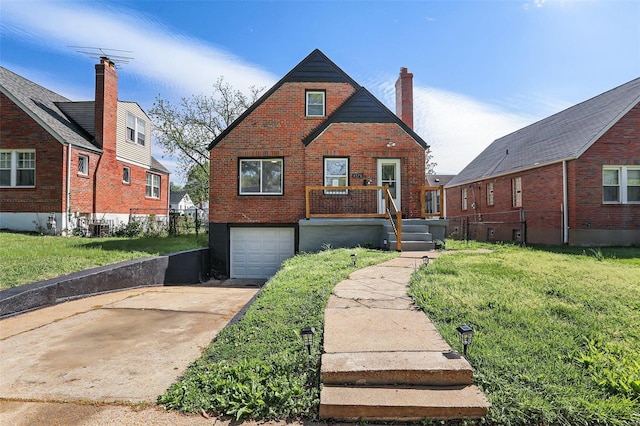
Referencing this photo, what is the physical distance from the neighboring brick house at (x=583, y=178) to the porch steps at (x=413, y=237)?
21.2ft

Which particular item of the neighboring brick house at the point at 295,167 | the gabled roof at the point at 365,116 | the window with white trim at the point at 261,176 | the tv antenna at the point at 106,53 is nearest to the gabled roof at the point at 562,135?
the gabled roof at the point at 365,116

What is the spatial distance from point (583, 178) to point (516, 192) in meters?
3.89

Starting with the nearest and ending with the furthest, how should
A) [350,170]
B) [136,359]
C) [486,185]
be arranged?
[136,359] → [350,170] → [486,185]

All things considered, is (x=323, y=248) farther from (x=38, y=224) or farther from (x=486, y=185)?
(x=486, y=185)

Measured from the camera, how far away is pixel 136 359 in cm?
333

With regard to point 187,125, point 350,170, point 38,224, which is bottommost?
point 38,224

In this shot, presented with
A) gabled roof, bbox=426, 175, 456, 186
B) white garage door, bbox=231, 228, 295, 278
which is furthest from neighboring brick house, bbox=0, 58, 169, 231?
gabled roof, bbox=426, 175, 456, 186

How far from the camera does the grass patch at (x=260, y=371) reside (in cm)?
232

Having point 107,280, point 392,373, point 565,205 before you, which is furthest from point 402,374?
point 565,205

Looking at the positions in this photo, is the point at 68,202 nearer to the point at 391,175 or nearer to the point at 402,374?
the point at 391,175

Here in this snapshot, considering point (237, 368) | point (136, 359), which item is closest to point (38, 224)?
point (136, 359)

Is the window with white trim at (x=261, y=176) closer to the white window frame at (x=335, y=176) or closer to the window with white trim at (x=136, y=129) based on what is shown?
the white window frame at (x=335, y=176)

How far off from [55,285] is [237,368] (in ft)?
15.9

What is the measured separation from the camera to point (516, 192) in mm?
16531
